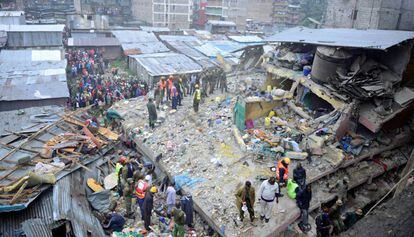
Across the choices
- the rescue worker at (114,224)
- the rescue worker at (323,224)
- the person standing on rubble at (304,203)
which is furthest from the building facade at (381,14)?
the rescue worker at (114,224)

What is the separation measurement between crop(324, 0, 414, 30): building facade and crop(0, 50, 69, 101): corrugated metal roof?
20.0 meters

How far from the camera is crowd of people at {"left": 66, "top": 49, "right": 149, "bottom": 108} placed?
1630 cm

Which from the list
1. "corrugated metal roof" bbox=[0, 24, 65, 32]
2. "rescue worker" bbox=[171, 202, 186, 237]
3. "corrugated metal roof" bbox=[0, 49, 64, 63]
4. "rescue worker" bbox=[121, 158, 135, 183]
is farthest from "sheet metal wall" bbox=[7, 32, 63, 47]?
"rescue worker" bbox=[171, 202, 186, 237]

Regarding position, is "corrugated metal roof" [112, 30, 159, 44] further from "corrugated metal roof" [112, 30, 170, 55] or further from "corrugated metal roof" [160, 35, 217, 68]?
"corrugated metal roof" [160, 35, 217, 68]

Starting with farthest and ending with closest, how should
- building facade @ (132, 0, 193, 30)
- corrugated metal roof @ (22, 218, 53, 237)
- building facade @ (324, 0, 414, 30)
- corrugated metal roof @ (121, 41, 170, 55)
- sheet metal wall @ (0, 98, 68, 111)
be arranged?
1. building facade @ (132, 0, 193, 30)
2. corrugated metal roof @ (121, 41, 170, 55)
3. building facade @ (324, 0, 414, 30)
4. sheet metal wall @ (0, 98, 68, 111)
5. corrugated metal roof @ (22, 218, 53, 237)

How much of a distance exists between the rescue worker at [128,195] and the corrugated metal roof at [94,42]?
19.0m

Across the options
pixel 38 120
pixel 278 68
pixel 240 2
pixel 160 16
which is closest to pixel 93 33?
pixel 160 16

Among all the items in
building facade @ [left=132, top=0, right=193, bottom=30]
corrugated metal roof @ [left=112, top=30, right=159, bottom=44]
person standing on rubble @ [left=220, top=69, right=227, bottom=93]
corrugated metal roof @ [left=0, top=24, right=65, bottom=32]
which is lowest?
person standing on rubble @ [left=220, top=69, right=227, bottom=93]

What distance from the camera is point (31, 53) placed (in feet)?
67.8

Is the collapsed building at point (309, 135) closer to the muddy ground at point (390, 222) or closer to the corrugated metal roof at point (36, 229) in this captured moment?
the muddy ground at point (390, 222)

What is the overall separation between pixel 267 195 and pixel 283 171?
59.6 inches

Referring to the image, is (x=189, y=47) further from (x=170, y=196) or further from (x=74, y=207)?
(x=74, y=207)

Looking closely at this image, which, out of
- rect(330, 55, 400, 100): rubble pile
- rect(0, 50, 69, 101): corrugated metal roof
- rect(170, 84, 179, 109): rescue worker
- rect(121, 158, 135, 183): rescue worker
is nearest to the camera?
rect(121, 158, 135, 183): rescue worker

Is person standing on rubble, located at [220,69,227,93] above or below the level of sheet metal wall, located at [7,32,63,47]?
below
